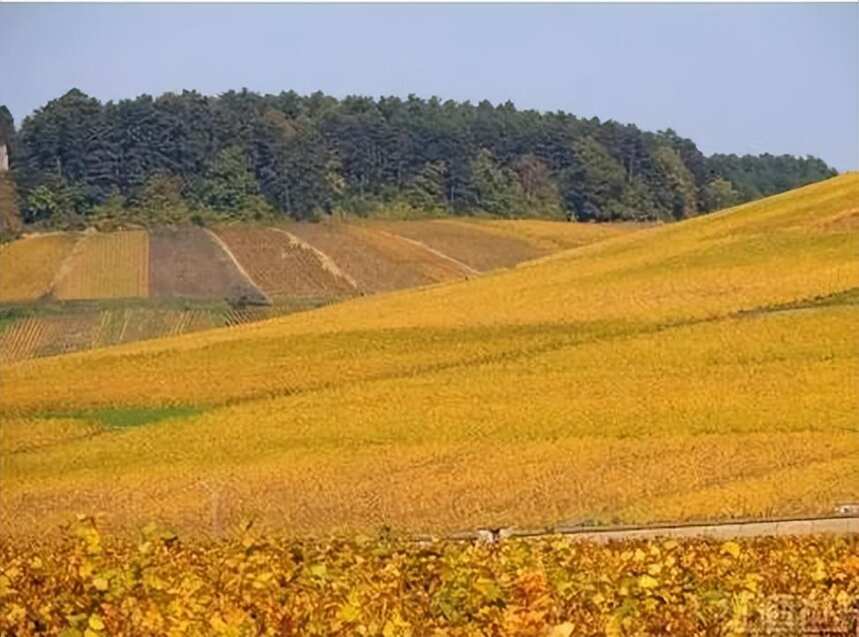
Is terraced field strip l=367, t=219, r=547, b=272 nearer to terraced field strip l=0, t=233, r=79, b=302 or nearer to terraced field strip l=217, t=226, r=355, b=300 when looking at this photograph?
terraced field strip l=217, t=226, r=355, b=300

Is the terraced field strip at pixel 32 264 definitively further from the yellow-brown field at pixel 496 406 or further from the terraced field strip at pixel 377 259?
the yellow-brown field at pixel 496 406

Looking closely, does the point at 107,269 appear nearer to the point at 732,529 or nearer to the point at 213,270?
the point at 213,270

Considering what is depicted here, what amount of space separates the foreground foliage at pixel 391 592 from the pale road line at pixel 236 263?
2065 inches

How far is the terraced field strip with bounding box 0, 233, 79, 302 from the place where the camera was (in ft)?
225

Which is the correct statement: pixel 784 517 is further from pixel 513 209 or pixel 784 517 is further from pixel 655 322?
pixel 513 209

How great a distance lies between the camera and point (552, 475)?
2683 cm

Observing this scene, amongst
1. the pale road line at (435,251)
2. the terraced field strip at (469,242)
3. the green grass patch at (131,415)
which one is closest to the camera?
the green grass patch at (131,415)

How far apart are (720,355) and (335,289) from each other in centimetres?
3324

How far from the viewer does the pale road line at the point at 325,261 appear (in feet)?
231

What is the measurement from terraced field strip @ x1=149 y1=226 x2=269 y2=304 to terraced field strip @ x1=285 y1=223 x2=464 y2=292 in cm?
397

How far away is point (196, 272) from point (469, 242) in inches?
669

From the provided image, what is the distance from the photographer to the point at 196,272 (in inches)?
2825

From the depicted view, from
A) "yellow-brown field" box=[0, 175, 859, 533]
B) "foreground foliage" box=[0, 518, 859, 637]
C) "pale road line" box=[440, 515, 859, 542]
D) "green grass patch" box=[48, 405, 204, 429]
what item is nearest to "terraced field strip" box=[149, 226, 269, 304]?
"yellow-brown field" box=[0, 175, 859, 533]

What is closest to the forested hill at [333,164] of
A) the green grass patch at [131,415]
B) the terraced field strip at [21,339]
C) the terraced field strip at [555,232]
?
the terraced field strip at [555,232]
